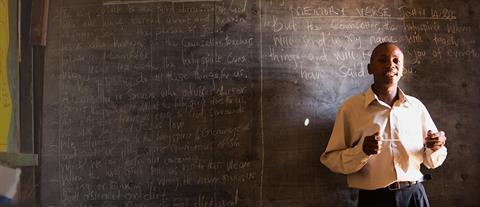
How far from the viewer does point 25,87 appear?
10.3ft

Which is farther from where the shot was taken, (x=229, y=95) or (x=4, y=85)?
(x=229, y=95)

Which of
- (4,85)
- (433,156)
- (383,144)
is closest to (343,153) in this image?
(383,144)

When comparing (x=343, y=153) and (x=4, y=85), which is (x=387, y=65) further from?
(x=4, y=85)

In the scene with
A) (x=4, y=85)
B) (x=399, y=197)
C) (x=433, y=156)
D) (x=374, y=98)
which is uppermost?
(x=4, y=85)

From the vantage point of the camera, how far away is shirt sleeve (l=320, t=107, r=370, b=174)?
99.2 inches

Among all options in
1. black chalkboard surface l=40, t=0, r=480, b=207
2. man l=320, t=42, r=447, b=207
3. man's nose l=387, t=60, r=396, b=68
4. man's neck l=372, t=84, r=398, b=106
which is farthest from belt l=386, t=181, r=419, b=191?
man's nose l=387, t=60, r=396, b=68

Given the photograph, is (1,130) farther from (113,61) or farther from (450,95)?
(450,95)

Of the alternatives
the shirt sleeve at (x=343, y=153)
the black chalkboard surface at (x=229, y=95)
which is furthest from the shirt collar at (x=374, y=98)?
the black chalkboard surface at (x=229, y=95)

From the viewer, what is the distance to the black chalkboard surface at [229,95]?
10.2 ft

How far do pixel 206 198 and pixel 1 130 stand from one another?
4.85ft

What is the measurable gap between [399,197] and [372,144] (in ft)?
1.27

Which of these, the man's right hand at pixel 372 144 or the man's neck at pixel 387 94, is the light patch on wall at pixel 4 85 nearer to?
the man's right hand at pixel 372 144

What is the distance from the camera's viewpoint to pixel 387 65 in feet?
8.46

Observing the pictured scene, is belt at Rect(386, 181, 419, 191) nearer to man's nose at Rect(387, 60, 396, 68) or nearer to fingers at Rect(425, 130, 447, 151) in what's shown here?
fingers at Rect(425, 130, 447, 151)
